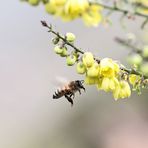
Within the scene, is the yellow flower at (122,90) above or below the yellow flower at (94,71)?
above

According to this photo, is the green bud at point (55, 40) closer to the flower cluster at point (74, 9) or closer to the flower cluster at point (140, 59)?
the flower cluster at point (74, 9)

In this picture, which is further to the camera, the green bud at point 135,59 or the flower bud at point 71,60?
the green bud at point 135,59

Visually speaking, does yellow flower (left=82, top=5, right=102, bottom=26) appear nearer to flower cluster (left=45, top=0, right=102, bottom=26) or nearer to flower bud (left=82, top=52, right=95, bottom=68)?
flower cluster (left=45, top=0, right=102, bottom=26)

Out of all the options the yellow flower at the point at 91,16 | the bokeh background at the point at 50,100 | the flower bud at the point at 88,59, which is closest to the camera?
the flower bud at the point at 88,59

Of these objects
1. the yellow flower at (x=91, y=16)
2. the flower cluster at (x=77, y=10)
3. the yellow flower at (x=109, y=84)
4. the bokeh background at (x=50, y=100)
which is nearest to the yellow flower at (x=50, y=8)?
the flower cluster at (x=77, y=10)

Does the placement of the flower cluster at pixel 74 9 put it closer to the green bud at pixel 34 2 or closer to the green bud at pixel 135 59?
the green bud at pixel 34 2

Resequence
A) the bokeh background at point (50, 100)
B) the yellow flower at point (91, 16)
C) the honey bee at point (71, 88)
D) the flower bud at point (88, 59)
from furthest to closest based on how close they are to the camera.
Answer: the bokeh background at point (50, 100)
the honey bee at point (71, 88)
the yellow flower at point (91, 16)
the flower bud at point (88, 59)

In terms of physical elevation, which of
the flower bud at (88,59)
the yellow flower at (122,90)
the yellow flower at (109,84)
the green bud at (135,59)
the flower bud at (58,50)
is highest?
the green bud at (135,59)
